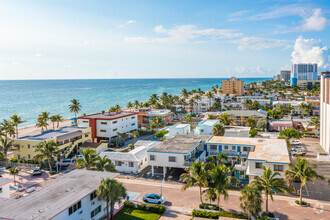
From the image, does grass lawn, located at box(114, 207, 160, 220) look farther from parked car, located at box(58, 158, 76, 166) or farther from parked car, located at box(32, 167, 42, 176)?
parked car, located at box(58, 158, 76, 166)

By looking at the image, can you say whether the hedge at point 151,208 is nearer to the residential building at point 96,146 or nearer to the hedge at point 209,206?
the hedge at point 209,206

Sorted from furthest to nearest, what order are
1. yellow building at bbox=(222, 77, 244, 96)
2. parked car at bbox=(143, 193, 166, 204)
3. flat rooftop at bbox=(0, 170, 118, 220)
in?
yellow building at bbox=(222, 77, 244, 96) < parked car at bbox=(143, 193, 166, 204) < flat rooftop at bbox=(0, 170, 118, 220)

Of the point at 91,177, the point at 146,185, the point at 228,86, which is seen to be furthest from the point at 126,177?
the point at 228,86

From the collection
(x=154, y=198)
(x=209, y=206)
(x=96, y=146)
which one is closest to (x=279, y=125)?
(x=96, y=146)

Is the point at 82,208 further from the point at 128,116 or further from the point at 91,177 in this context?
the point at 128,116

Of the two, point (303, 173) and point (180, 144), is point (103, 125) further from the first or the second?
point (303, 173)

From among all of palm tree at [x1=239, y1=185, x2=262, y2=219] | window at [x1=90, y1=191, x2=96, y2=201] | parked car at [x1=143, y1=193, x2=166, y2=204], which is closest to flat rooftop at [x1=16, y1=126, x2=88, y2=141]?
parked car at [x1=143, y1=193, x2=166, y2=204]
